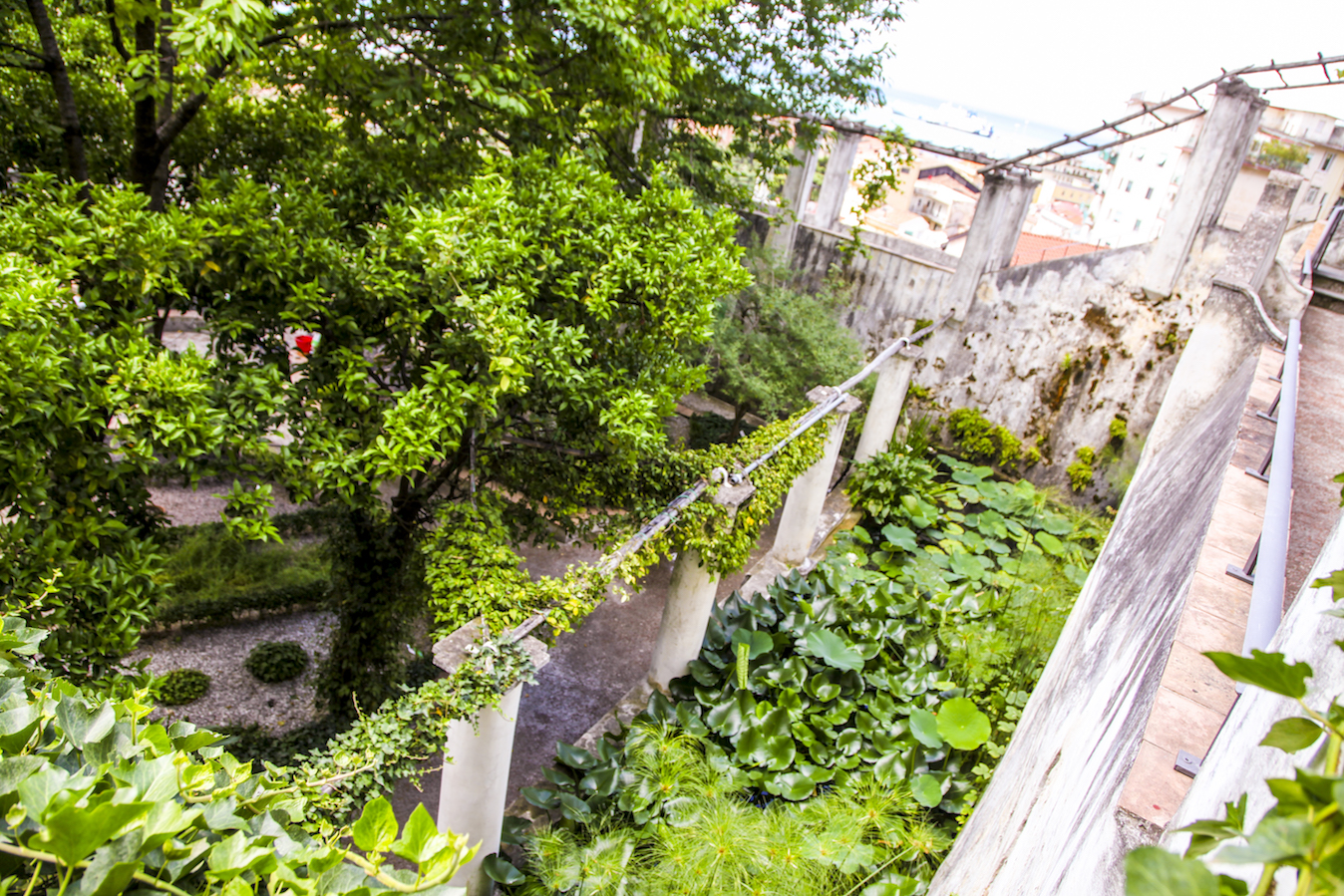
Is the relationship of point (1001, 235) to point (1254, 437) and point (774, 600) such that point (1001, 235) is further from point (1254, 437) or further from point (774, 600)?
point (1254, 437)

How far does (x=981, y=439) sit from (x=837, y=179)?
13.9ft

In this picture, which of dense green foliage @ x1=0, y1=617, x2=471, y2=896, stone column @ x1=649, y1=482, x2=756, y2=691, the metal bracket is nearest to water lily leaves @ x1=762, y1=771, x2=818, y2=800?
stone column @ x1=649, y1=482, x2=756, y2=691

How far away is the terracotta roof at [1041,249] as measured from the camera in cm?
1214

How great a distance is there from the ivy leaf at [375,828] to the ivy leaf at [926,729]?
440 cm

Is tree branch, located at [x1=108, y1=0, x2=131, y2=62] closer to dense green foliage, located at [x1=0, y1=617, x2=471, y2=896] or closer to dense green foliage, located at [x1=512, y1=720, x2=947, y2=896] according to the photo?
dense green foliage, located at [x1=0, y1=617, x2=471, y2=896]

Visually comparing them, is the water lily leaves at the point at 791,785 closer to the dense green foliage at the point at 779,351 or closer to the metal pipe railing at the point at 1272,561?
the metal pipe railing at the point at 1272,561

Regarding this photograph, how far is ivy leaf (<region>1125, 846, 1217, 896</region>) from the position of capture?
1.97 ft

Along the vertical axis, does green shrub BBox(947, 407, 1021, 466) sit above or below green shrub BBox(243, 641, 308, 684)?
above

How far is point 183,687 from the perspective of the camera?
23.4 feet

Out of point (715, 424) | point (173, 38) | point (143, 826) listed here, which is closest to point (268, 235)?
point (173, 38)

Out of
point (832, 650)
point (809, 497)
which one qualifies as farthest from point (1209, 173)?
point (832, 650)

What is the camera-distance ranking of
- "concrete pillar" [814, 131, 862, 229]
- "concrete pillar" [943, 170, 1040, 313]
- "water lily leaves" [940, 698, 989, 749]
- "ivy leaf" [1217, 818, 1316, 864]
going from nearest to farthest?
1. "ivy leaf" [1217, 818, 1316, 864]
2. "water lily leaves" [940, 698, 989, 749]
3. "concrete pillar" [943, 170, 1040, 313]
4. "concrete pillar" [814, 131, 862, 229]

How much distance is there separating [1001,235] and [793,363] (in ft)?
10.4

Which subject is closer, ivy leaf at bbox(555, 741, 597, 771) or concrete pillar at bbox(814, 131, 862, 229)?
ivy leaf at bbox(555, 741, 597, 771)
